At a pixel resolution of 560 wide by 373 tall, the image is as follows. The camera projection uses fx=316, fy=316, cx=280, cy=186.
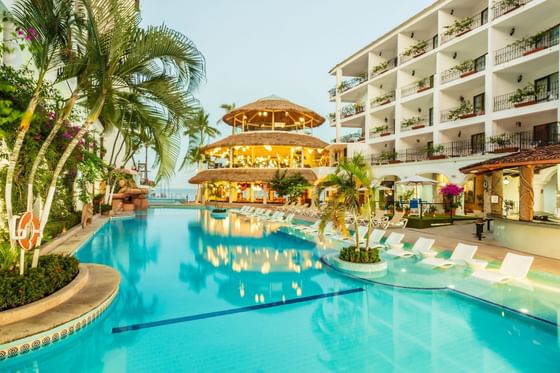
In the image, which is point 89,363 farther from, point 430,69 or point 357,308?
point 430,69

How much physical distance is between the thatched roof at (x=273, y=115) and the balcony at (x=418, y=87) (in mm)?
11409

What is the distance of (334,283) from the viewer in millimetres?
8055

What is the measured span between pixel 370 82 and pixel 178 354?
2757 centimetres

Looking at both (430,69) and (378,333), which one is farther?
(430,69)

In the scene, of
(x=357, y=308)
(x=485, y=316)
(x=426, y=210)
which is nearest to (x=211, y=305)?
(x=357, y=308)

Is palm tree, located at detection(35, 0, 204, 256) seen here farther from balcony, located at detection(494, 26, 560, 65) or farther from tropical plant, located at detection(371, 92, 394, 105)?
tropical plant, located at detection(371, 92, 394, 105)

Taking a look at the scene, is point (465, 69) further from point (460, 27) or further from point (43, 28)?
point (43, 28)

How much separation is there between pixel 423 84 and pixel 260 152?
1845 cm

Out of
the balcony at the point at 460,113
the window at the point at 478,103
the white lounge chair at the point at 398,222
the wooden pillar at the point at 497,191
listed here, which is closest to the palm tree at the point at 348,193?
the white lounge chair at the point at 398,222

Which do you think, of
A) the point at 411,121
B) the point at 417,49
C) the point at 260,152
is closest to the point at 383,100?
the point at 411,121

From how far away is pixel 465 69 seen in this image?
20.2 meters

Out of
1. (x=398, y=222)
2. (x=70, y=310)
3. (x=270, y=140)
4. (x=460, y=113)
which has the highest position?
(x=270, y=140)

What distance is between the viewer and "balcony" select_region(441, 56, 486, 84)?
19781 millimetres

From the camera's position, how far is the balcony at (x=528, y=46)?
1600cm
